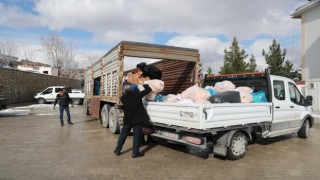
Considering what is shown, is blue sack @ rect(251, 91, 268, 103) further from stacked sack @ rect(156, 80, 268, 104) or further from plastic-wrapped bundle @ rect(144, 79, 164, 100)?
plastic-wrapped bundle @ rect(144, 79, 164, 100)

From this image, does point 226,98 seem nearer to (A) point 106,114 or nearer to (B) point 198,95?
(B) point 198,95

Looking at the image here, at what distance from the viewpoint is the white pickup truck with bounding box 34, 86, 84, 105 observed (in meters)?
28.1

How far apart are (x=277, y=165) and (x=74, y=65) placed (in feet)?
185

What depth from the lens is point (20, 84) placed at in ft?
87.2

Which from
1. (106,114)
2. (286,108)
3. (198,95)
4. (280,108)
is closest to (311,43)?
(286,108)

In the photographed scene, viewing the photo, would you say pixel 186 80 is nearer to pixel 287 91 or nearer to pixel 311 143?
pixel 287 91

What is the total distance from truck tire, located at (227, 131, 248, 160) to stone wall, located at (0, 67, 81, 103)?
18.8 meters

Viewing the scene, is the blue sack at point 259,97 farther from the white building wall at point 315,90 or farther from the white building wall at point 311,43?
the white building wall at point 311,43

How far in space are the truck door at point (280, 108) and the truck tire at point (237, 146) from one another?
150 cm

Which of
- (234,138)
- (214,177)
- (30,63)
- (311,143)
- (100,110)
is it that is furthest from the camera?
(30,63)

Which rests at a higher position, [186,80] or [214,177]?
[186,80]

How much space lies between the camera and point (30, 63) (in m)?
57.1

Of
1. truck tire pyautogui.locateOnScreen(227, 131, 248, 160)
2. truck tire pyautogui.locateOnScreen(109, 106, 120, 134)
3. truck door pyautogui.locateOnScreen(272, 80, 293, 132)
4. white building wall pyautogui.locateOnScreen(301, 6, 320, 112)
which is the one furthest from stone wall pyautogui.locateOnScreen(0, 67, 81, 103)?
white building wall pyautogui.locateOnScreen(301, 6, 320, 112)

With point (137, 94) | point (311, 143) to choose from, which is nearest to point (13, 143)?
point (137, 94)
